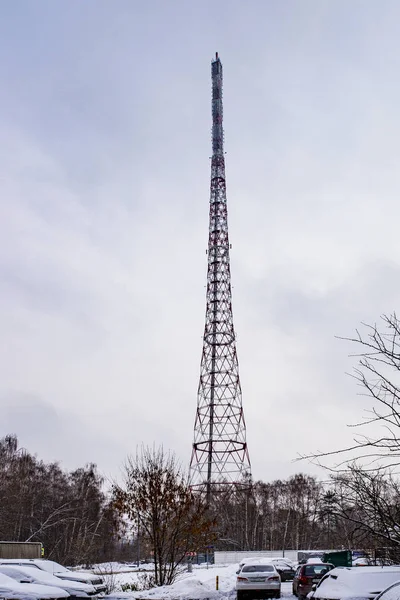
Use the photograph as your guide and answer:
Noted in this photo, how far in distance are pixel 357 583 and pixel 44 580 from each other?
10304 mm

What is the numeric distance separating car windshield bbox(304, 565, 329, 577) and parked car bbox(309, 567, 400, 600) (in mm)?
10269

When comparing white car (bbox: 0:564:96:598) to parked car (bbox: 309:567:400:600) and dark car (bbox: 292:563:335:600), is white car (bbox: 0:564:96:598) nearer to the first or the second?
dark car (bbox: 292:563:335:600)

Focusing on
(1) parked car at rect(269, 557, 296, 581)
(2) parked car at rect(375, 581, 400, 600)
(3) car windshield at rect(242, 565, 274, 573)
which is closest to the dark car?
(3) car windshield at rect(242, 565, 274, 573)

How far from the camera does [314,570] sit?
22.2 meters

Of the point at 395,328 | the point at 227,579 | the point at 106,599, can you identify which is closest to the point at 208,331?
the point at 227,579

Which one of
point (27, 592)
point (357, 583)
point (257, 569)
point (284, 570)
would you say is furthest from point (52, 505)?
point (357, 583)

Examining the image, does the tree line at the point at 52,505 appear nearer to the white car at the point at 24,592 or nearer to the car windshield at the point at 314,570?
the car windshield at the point at 314,570

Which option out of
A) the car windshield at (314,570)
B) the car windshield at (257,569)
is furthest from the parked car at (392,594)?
the car windshield at (257,569)

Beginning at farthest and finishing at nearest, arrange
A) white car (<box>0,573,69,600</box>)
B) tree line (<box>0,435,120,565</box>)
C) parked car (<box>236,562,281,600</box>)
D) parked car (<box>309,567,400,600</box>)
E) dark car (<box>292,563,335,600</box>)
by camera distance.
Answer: tree line (<box>0,435,120,565</box>), dark car (<box>292,563,335,600</box>), parked car (<box>236,562,281,600</box>), white car (<box>0,573,69,600</box>), parked car (<box>309,567,400,600</box>)

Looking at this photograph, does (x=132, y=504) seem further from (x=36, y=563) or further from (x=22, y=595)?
(x=22, y=595)

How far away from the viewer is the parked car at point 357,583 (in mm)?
11281

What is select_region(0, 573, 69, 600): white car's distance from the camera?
1414 cm

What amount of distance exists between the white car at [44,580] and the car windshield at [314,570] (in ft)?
24.9

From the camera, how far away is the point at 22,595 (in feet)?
46.8
